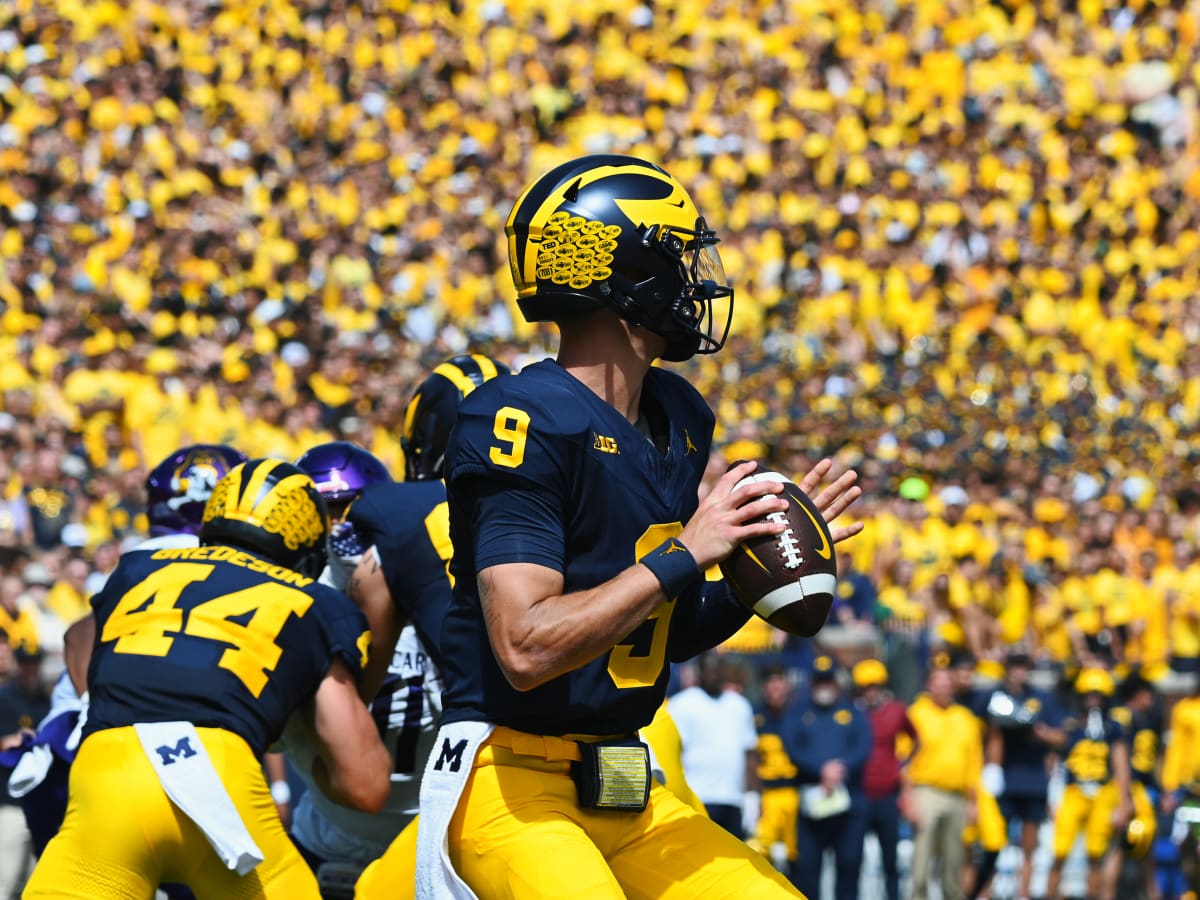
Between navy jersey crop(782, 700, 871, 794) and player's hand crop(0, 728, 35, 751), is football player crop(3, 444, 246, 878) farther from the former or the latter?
navy jersey crop(782, 700, 871, 794)

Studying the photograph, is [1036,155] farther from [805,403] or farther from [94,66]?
[94,66]

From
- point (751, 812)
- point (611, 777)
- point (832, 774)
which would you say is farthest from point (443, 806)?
point (751, 812)

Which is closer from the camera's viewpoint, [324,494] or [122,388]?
[324,494]

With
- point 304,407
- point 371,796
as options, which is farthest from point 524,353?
point 371,796

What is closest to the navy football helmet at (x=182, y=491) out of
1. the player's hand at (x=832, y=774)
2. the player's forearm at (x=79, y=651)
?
the player's forearm at (x=79, y=651)

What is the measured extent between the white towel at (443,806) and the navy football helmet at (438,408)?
71.3 inches

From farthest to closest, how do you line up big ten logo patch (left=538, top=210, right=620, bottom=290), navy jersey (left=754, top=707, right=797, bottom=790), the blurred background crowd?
the blurred background crowd, navy jersey (left=754, top=707, right=797, bottom=790), big ten logo patch (left=538, top=210, right=620, bottom=290)

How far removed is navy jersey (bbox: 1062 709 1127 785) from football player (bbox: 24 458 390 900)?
8555mm

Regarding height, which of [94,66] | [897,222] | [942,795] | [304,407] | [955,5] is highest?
[955,5]

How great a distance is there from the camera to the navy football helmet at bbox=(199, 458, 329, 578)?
16.6 ft

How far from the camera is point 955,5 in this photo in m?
22.3

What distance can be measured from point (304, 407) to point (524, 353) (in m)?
2.04

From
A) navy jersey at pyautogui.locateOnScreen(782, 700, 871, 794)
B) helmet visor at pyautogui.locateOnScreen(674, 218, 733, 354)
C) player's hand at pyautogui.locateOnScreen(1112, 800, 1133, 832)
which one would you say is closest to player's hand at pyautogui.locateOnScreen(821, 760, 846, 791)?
Answer: navy jersey at pyautogui.locateOnScreen(782, 700, 871, 794)

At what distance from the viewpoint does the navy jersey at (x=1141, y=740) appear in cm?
1276
